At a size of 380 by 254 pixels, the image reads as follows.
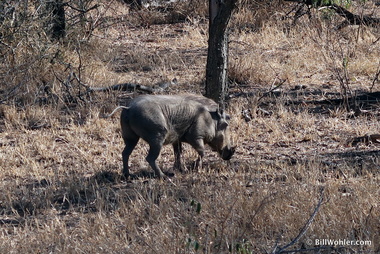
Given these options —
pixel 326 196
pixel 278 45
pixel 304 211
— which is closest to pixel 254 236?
pixel 304 211

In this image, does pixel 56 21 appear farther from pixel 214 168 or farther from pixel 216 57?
pixel 214 168

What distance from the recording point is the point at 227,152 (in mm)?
7117

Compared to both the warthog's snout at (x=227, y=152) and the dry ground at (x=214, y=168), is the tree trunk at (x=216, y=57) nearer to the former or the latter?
the dry ground at (x=214, y=168)

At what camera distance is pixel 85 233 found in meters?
5.30

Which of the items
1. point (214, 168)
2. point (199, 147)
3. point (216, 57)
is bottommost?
point (214, 168)

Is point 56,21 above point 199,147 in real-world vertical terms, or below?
above

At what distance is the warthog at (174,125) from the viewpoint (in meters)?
6.41

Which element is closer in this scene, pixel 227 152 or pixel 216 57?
pixel 227 152

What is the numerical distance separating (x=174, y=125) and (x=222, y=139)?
0.66m

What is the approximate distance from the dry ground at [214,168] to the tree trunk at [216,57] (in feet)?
1.19

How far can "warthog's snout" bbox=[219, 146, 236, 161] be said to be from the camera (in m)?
7.07

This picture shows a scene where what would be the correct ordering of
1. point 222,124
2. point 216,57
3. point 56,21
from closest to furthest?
point 222,124 < point 216,57 < point 56,21

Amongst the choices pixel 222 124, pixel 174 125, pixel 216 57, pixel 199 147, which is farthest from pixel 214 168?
pixel 216 57

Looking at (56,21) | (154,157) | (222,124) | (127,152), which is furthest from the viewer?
(56,21)
